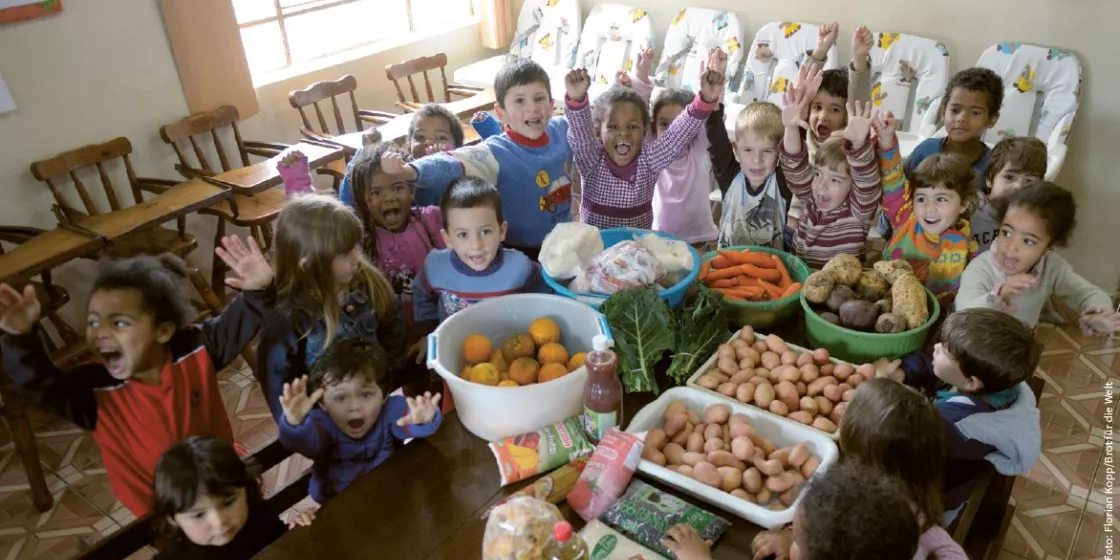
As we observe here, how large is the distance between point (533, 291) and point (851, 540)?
113 cm

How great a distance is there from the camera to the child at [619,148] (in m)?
2.30

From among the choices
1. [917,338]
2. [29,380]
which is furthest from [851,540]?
[29,380]

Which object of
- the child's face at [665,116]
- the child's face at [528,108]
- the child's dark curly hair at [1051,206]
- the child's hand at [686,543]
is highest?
the child's face at [528,108]

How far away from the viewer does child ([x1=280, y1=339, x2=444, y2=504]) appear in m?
1.52

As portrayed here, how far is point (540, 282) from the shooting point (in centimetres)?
200

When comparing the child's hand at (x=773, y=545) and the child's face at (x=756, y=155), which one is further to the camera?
the child's face at (x=756, y=155)

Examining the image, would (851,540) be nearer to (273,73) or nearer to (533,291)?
(533,291)

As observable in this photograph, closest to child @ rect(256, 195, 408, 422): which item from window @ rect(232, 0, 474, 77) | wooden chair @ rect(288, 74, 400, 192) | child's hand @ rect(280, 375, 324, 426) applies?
child's hand @ rect(280, 375, 324, 426)

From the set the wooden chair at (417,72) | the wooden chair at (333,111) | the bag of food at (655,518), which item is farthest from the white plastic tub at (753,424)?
the wooden chair at (417,72)

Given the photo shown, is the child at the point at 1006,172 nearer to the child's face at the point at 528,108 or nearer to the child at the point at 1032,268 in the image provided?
the child at the point at 1032,268

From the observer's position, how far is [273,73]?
4.28 metres

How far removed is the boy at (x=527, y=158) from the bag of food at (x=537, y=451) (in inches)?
38.0

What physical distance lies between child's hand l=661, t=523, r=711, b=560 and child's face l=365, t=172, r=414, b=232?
1.29m

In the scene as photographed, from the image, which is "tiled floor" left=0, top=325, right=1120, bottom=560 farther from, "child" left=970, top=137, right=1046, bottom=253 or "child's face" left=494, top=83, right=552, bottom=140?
"child's face" left=494, top=83, right=552, bottom=140
